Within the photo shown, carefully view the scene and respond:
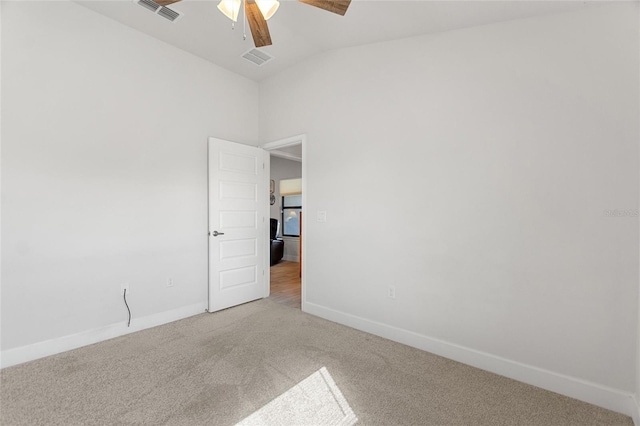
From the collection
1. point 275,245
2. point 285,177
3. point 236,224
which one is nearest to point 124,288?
point 236,224

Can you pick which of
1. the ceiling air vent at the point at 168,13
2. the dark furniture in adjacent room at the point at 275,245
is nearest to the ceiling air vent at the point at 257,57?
the ceiling air vent at the point at 168,13

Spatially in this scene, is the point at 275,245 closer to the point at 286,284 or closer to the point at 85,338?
the point at 286,284

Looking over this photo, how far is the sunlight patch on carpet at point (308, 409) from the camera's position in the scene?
163cm

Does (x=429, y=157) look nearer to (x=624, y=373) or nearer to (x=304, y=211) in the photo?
(x=304, y=211)

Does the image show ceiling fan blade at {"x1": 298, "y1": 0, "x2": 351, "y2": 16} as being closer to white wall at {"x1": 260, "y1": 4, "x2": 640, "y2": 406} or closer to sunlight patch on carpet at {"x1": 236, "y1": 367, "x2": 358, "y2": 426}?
white wall at {"x1": 260, "y1": 4, "x2": 640, "y2": 406}

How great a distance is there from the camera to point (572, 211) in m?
A: 1.89

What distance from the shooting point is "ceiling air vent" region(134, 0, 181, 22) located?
2444 mm

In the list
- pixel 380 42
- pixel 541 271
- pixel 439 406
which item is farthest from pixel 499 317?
pixel 380 42

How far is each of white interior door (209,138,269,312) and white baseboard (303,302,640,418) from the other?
1.56m

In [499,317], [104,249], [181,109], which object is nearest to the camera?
[499,317]

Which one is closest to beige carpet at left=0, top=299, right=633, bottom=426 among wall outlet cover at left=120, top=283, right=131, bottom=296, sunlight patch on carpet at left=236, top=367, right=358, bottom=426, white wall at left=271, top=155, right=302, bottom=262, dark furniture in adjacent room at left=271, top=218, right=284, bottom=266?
sunlight patch on carpet at left=236, top=367, right=358, bottom=426

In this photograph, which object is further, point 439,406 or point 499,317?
point 499,317

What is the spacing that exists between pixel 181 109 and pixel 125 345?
250 cm

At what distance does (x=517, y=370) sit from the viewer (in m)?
2.07
